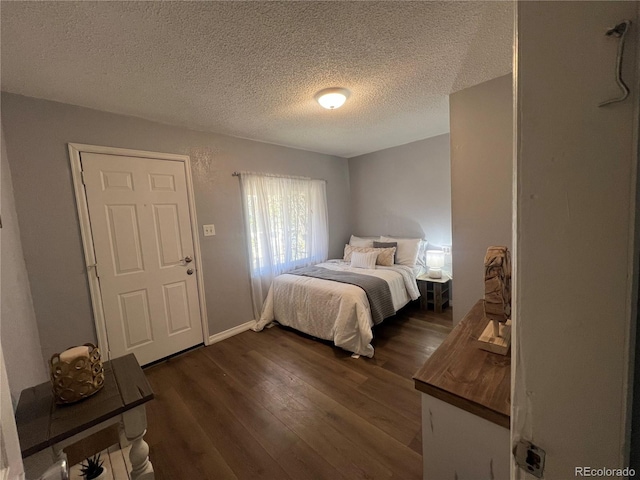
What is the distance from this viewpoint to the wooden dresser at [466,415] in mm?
685

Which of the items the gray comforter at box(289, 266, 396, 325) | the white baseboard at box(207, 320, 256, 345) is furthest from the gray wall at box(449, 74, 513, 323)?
the white baseboard at box(207, 320, 256, 345)

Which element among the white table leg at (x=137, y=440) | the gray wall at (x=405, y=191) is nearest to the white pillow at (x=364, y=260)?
the gray wall at (x=405, y=191)

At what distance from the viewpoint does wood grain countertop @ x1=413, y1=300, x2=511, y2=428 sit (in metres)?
0.69

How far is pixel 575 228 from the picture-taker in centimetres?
35

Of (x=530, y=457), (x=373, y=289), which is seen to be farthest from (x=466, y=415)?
(x=373, y=289)

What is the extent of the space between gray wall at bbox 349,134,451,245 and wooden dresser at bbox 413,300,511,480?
287 centimetres

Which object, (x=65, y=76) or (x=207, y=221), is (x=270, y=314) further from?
(x=65, y=76)

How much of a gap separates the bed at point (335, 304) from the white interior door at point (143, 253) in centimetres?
90

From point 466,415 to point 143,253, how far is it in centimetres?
258

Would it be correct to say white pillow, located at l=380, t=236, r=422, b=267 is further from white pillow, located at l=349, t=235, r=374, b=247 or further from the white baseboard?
the white baseboard

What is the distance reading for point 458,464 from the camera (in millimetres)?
761

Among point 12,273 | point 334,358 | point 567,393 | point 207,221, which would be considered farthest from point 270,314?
point 567,393

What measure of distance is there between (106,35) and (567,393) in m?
2.10

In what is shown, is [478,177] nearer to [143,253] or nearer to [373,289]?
[373,289]
